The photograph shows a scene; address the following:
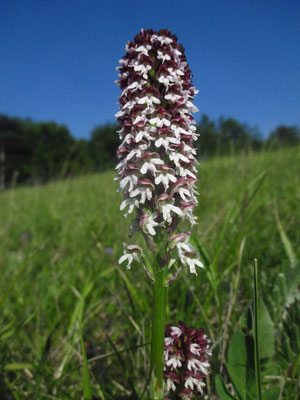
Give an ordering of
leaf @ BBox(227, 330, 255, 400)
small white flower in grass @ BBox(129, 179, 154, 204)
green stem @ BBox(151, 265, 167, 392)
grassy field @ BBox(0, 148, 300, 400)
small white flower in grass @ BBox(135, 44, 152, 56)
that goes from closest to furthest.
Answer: green stem @ BBox(151, 265, 167, 392), small white flower in grass @ BBox(129, 179, 154, 204), small white flower in grass @ BBox(135, 44, 152, 56), leaf @ BBox(227, 330, 255, 400), grassy field @ BBox(0, 148, 300, 400)

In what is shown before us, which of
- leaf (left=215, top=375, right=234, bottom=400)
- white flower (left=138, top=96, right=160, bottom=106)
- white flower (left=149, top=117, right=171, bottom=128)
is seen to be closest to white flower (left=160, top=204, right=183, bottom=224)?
white flower (left=149, top=117, right=171, bottom=128)

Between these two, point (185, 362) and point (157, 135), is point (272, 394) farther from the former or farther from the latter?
point (157, 135)

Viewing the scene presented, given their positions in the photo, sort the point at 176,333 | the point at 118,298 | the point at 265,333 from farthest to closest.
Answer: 1. the point at 118,298
2. the point at 265,333
3. the point at 176,333

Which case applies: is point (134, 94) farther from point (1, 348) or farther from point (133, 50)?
point (1, 348)

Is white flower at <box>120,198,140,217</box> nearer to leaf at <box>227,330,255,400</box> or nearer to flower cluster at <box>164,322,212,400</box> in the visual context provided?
flower cluster at <box>164,322,212,400</box>

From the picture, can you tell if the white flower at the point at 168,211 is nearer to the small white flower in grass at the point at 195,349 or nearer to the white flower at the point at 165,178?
the white flower at the point at 165,178

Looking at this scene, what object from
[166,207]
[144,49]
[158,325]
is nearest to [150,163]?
[166,207]
